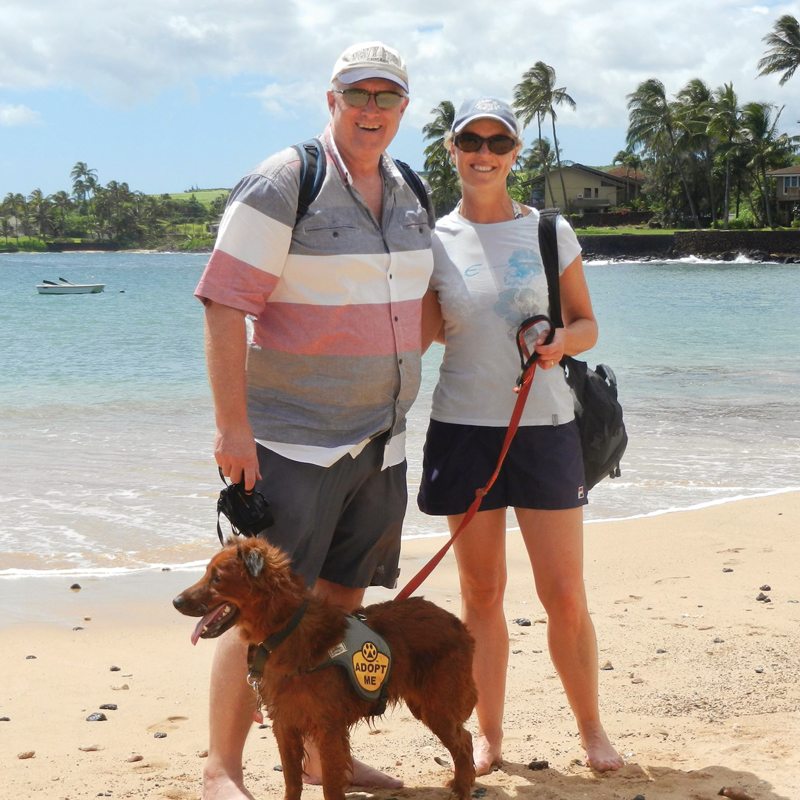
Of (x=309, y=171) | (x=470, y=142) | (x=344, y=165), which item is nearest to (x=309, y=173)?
(x=309, y=171)

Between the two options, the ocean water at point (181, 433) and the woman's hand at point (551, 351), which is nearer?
the woman's hand at point (551, 351)

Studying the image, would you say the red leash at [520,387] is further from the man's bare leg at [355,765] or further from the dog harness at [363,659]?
the dog harness at [363,659]

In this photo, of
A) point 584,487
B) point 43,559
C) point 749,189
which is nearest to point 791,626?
point 584,487

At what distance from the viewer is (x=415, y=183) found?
3406 mm

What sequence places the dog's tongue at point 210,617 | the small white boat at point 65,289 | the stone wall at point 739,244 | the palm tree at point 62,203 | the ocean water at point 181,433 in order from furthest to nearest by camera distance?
1. the palm tree at point 62,203
2. the stone wall at point 739,244
3. the small white boat at point 65,289
4. the ocean water at point 181,433
5. the dog's tongue at point 210,617

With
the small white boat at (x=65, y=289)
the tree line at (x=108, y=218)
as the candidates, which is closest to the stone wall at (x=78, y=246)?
the tree line at (x=108, y=218)

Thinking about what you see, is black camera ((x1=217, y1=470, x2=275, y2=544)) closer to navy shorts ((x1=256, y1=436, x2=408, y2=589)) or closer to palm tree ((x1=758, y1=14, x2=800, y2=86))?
navy shorts ((x1=256, y1=436, x2=408, y2=589))

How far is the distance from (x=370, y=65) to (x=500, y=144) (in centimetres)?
60

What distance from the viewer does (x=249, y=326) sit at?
A: 3168 millimetres

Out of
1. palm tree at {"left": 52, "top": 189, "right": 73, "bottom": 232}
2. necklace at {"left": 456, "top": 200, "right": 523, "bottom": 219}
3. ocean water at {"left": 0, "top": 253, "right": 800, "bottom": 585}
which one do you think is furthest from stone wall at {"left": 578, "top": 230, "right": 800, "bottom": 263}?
palm tree at {"left": 52, "top": 189, "right": 73, "bottom": 232}

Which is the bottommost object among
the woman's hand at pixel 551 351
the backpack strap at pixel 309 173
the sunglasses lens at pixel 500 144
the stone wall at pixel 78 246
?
the woman's hand at pixel 551 351

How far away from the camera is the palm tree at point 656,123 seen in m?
72.8

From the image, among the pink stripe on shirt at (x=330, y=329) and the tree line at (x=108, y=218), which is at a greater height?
the tree line at (x=108, y=218)

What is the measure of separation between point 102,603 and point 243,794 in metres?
2.88
